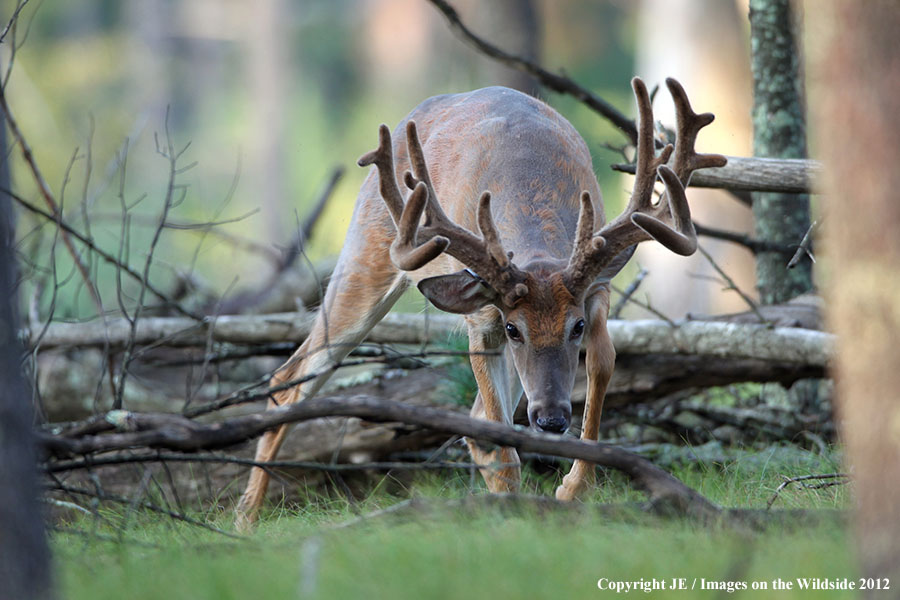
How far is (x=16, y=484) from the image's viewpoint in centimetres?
256

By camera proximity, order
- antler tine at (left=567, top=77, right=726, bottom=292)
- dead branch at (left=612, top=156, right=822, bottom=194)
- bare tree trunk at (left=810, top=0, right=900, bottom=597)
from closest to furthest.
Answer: bare tree trunk at (left=810, top=0, right=900, bottom=597) → antler tine at (left=567, top=77, right=726, bottom=292) → dead branch at (left=612, top=156, right=822, bottom=194)

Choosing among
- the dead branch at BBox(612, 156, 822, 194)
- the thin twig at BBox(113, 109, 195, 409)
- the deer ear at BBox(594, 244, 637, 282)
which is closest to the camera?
the thin twig at BBox(113, 109, 195, 409)

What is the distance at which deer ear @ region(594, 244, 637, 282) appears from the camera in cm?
520

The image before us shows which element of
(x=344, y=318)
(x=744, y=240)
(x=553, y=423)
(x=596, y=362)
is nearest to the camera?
(x=553, y=423)

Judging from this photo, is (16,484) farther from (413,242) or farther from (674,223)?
(674,223)

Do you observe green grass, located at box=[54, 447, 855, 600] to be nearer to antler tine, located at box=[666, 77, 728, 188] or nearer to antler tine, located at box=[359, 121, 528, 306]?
antler tine, located at box=[359, 121, 528, 306]

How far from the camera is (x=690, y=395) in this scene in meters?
6.41

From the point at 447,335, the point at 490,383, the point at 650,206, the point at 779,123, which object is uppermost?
the point at 779,123

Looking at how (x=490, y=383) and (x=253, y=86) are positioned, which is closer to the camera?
(x=490, y=383)

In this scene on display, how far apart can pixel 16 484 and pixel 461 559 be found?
1.08 metres

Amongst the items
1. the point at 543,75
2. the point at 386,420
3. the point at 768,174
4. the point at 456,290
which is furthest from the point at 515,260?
the point at 386,420

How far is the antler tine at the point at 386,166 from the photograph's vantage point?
5004 mm

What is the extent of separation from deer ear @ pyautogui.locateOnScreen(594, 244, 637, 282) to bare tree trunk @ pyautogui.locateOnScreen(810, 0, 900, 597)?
109 inches

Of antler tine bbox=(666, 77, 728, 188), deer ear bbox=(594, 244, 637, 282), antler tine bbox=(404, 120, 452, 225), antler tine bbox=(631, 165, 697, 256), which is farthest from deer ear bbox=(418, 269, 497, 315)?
antler tine bbox=(666, 77, 728, 188)
